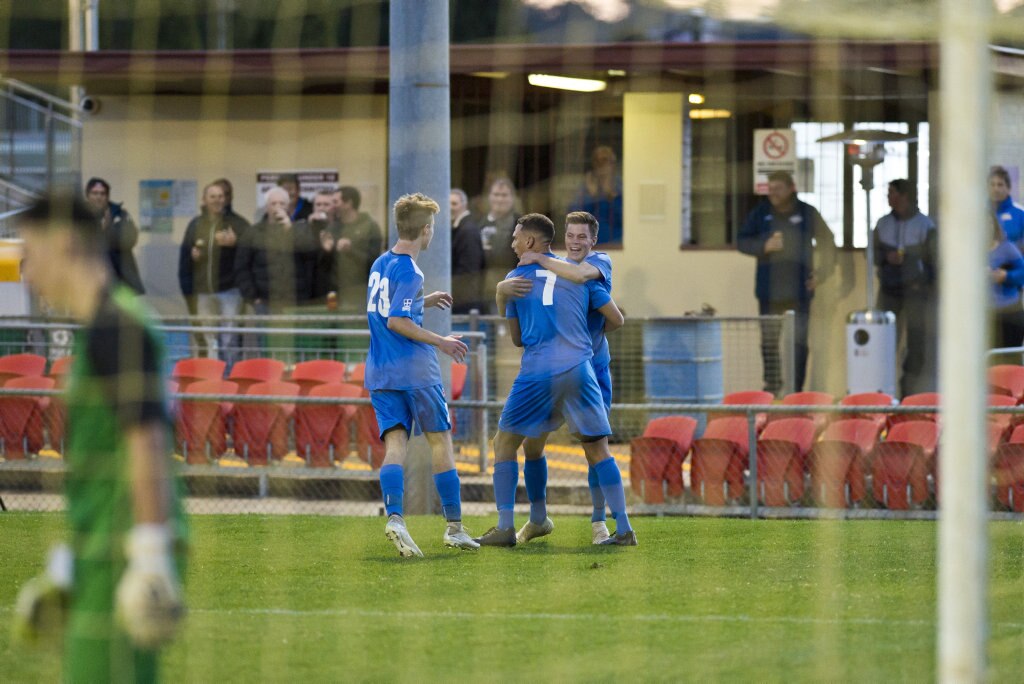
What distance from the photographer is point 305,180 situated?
53.5ft

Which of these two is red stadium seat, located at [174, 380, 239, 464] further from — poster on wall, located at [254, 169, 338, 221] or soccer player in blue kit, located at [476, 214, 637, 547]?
poster on wall, located at [254, 169, 338, 221]

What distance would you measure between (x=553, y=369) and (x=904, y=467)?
10.1 ft

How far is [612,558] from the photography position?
8.01 meters

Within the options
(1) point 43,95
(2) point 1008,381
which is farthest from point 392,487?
(1) point 43,95

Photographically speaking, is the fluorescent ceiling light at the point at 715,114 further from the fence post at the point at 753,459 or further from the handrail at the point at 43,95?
the handrail at the point at 43,95

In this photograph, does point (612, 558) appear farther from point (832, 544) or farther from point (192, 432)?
point (192, 432)

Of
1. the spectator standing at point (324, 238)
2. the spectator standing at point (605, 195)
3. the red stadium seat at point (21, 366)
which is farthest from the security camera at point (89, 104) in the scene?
the spectator standing at point (605, 195)

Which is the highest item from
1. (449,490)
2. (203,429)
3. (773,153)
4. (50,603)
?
(773,153)

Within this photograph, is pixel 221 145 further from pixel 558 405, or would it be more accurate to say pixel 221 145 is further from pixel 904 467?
pixel 558 405

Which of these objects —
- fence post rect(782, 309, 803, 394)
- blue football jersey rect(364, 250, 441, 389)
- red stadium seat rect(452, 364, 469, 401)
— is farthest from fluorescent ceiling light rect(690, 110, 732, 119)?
blue football jersey rect(364, 250, 441, 389)

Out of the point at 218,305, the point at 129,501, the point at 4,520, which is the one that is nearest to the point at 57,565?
the point at 129,501

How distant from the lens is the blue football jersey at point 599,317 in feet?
27.5

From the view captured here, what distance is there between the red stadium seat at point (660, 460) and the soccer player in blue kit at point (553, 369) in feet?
7.46

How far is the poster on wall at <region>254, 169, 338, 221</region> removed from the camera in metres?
16.2
